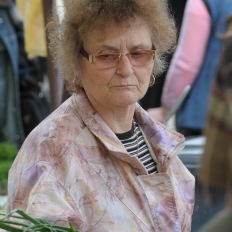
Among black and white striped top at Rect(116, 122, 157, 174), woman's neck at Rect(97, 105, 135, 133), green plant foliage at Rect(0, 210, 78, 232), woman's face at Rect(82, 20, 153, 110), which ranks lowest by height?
green plant foliage at Rect(0, 210, 78, 232)

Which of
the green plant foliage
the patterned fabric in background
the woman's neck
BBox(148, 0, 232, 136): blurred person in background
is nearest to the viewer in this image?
the patterned fabric in background

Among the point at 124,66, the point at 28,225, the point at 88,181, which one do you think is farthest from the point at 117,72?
the point at 28,225

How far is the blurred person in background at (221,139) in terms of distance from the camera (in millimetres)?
1716

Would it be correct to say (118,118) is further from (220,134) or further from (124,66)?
(220,134)

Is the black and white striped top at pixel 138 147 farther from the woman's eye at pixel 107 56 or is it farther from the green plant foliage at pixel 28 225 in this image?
the green plant foliage at pixel 28 225

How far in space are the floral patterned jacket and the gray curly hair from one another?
0.16 meters

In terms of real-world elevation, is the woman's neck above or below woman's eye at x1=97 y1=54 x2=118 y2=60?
below

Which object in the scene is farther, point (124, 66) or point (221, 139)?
point (124, 66)

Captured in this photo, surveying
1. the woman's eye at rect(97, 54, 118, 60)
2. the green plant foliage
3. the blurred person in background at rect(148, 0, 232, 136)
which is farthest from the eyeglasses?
the blurred person in background at rect(148, 0, 232, 136)

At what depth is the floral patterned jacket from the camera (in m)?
3.11

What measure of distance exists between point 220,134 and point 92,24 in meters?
1.68

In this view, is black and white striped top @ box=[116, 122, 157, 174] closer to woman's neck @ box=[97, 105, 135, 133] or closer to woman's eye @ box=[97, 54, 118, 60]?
woman's neck @ box=[97, 105, 135, 133]

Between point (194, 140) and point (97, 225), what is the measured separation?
2.01 m

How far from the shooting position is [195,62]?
4.96 meters
